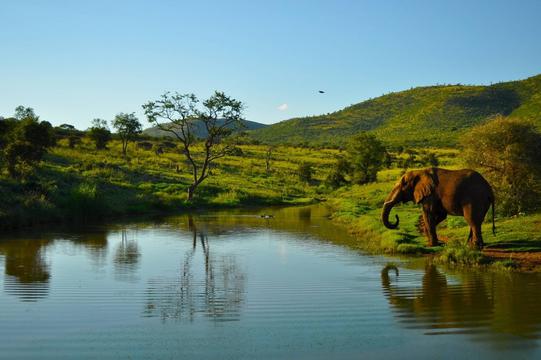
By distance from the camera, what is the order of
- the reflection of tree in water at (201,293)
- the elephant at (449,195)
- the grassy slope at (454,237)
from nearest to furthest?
the reflection of tree in water at (201,293), the grassy slope at (454,237), the elephant at (449,195)

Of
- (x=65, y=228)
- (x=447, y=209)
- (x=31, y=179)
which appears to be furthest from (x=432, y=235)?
(x=31, y=179)

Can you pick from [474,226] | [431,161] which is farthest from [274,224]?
[431,161]

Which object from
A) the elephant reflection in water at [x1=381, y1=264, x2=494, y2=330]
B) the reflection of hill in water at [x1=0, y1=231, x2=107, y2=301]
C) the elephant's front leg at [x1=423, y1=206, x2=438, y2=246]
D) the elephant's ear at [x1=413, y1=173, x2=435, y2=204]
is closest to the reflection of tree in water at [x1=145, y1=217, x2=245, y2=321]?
the reflection of hill in water at [x1=0, y1=231, x2=107, y2=301]

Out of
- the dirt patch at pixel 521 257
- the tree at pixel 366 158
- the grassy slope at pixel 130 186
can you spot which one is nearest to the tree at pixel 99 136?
the grassy slope at pixel 130 186

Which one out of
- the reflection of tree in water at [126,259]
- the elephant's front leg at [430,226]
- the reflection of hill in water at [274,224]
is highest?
the elephant's front leg at [430,226]

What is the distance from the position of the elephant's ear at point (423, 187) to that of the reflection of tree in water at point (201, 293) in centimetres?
681

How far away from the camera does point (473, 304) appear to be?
1160 centimetres

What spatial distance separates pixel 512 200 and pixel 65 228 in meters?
21.5

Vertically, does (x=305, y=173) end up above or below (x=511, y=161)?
above

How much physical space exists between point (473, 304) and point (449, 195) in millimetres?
7168

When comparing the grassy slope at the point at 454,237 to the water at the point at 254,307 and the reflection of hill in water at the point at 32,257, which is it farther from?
the reflection of hill in water at the point at 32,257

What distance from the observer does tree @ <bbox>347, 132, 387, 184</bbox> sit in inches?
2442

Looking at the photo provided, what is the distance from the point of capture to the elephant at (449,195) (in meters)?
17.5

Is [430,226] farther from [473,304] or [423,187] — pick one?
[473,304]
